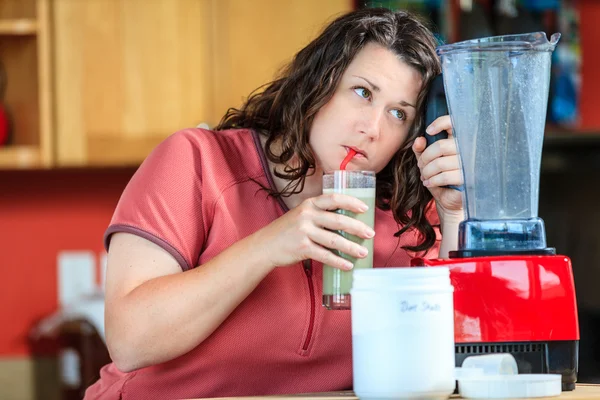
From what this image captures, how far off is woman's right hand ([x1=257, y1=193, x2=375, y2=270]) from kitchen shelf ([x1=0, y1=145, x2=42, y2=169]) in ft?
5.78

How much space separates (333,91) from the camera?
1.44 m

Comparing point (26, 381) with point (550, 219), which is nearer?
point (26, 381)

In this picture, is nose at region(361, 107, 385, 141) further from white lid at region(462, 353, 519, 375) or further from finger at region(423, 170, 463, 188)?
white lid at region(462, 353, 519, 375)

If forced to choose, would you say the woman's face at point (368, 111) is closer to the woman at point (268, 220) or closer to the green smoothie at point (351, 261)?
the woman at point (268, 220)

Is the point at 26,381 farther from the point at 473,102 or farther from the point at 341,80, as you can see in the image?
the point at 473,102

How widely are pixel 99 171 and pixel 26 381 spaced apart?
0.70m

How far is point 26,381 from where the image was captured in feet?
9.86

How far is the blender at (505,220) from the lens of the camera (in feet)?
3.67

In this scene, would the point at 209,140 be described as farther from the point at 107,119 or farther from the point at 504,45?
the point at 107,119

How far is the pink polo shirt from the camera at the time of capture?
1.38 metres

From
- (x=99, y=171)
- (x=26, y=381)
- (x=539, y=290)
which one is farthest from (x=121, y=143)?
(x=539, y=290)

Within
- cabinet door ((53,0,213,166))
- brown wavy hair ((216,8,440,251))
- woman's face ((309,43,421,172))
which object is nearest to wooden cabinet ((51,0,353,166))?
cabinet door ((53,0,213,166))

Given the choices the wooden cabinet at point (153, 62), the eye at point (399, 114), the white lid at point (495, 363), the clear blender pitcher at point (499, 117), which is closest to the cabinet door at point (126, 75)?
the wooden cabinet at point (153, 62)

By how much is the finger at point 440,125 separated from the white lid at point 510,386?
41 centimetres
